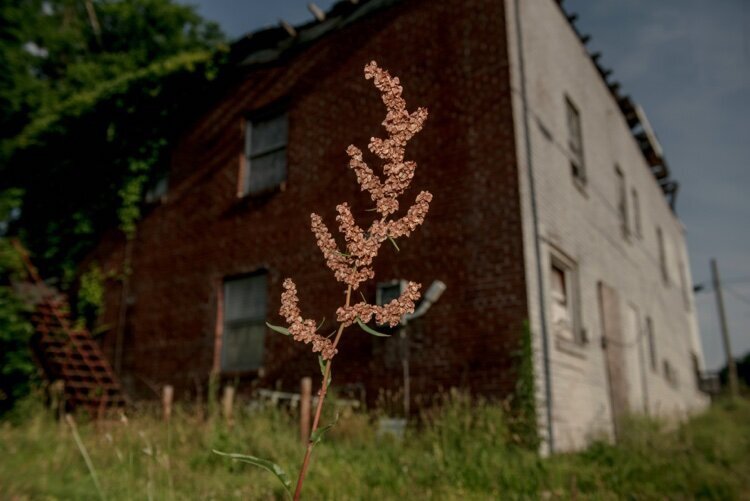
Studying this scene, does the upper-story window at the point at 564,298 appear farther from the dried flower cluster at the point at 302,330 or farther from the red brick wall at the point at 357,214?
the dried flower cluster at the point at 302,330

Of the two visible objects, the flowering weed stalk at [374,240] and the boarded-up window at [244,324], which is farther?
the boarded-up window at [244,324]

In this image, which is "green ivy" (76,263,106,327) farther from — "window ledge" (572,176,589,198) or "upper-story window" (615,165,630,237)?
"upper-story window" (615,165,630,237)

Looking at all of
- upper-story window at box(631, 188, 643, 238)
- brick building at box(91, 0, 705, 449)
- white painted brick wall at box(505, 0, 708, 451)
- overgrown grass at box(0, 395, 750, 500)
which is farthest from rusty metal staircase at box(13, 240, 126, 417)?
upper-story window at box(631, 188, 643, 238)

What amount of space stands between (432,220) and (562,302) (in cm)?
273

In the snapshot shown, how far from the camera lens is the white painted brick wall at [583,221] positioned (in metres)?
9.26

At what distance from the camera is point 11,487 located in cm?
514

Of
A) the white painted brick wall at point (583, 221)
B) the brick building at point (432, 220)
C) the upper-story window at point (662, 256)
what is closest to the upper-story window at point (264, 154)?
the brick building at point (432, 220)

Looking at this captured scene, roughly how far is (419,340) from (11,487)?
17.8 feet

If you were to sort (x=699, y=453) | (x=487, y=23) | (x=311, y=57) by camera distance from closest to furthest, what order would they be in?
1. (x=699, y=453)
2. (x=487, y=23)
3. (x=311, y=57)

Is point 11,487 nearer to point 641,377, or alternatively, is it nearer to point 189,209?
point 189,209

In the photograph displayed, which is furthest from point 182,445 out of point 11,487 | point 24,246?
point 24,246

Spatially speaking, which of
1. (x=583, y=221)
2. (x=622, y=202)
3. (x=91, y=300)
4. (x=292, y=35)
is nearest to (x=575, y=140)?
(x=583, y=221)

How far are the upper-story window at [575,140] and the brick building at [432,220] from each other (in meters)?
0.06

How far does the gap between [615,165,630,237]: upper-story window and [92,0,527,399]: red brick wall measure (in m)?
6.19
